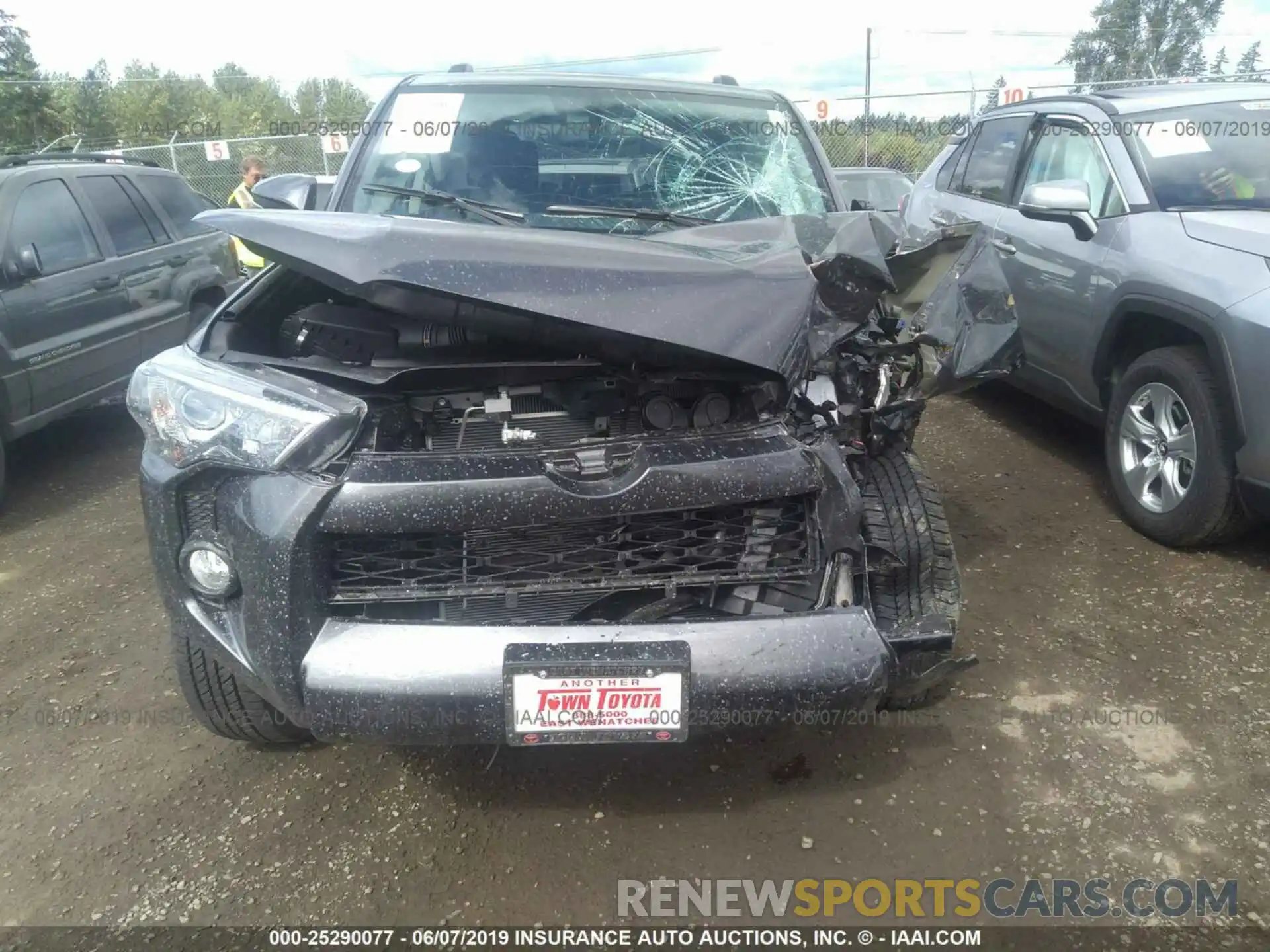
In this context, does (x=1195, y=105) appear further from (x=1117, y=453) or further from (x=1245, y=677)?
(x=1245, y=677)

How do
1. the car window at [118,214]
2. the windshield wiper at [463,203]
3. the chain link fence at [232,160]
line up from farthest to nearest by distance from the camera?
the chain link fence at [232,160]
the car window at [118,214]
the windshield wiper at [463,203]

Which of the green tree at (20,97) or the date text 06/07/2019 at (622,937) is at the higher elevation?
the green tree at (20,97)

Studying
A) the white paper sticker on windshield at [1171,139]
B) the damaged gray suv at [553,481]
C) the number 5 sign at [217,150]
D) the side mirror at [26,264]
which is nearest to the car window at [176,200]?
the side mirror at [26,264]

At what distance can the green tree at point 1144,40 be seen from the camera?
66.0 ft

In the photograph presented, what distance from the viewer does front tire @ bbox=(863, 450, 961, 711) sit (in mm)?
2406

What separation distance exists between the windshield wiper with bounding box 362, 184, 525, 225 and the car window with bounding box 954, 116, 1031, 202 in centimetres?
347

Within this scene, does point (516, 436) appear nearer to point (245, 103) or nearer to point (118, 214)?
point (118, 214)

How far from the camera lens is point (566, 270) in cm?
213

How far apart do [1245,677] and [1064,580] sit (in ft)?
2.50

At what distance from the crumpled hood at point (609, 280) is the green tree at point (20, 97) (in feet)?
89.0

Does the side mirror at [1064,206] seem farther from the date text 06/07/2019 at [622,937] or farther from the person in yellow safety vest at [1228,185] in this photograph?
the date text 06/07/2019 at [622,937]

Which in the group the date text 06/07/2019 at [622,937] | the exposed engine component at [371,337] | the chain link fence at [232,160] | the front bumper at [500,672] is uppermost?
the chain link fence at [232,160]

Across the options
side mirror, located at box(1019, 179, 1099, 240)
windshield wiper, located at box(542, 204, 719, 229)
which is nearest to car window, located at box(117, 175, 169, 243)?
windshield wiper, located at box(542, 204, 719, 229)

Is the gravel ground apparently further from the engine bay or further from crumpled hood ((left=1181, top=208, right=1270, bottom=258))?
crumpled hood ((left=1181, top=208, right=1270, bottom=258))
